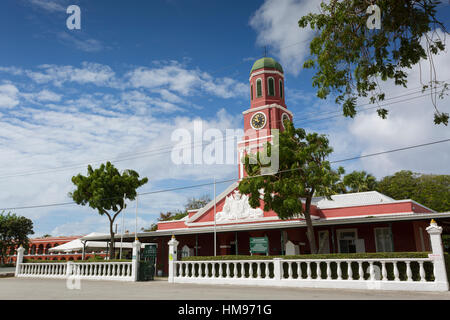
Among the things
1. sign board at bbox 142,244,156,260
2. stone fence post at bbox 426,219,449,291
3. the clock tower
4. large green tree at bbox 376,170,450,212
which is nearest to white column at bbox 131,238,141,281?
sign board at bbox 142,244,156,260

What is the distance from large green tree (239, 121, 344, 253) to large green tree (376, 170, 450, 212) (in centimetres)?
2124

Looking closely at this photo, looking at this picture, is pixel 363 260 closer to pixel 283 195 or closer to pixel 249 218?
pixel 283 195

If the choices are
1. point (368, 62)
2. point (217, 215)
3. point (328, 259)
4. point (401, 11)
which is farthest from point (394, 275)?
point (217, 215)

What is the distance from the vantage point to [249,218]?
1037 inches

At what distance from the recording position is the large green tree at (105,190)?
27219mm

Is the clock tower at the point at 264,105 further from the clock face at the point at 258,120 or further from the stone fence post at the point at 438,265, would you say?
the stone fence post at the point at 438,265

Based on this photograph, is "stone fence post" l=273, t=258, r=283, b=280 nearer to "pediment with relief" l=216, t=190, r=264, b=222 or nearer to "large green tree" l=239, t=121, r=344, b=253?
"large green tree" l=239, t=121, r=344, b=253

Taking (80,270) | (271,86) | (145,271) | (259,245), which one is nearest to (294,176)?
(259,245)

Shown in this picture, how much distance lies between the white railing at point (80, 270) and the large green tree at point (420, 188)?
2863cm

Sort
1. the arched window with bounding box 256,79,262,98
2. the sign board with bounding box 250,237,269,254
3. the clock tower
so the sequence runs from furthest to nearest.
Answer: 1. the arched window with bounding box 256,79,262,98
2. the clock tower
3. the sign board with bounding box 250,237,269,254

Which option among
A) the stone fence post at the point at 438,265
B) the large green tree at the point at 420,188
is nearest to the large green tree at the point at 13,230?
the large green tree at the point at 420,188

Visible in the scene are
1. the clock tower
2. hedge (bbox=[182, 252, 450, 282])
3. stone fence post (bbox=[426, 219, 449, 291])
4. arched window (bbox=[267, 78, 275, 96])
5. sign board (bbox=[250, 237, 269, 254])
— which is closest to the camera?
stone fence post (bbox=[426, 219, 449, 291])

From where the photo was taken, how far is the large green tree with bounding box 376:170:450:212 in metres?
37.2
